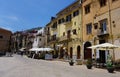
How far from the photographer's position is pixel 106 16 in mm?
30266

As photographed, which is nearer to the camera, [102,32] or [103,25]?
[102,32]

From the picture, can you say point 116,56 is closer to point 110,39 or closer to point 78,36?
point 110,39

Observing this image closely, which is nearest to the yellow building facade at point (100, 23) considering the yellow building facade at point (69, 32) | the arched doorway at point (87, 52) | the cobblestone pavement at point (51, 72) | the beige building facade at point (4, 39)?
the arched doorway at point (87, 52)

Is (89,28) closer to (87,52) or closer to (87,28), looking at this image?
(87,28)

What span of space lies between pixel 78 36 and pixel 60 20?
12.6 metres

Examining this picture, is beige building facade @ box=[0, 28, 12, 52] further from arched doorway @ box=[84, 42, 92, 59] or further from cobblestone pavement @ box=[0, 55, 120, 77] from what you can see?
cobblestone pavement @ box=[0, 55, 120, 77]

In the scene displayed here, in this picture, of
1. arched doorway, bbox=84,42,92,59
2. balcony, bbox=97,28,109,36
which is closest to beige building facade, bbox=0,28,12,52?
arched doorway, bbox=84,42,92,59

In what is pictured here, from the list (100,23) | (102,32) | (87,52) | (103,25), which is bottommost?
(87,52)

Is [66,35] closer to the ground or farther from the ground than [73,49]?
farther from the ground

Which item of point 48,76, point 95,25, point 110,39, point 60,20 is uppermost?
point 60,20

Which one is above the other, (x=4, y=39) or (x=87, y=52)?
(x=4, y=39)

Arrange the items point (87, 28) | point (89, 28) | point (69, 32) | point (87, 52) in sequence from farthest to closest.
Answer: point (69, 32) < point (87, 52) < point (87, 28) < point (89, 28)

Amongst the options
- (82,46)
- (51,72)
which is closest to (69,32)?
(82,46)

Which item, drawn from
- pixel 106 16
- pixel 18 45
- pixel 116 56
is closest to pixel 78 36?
pixel 106 16
